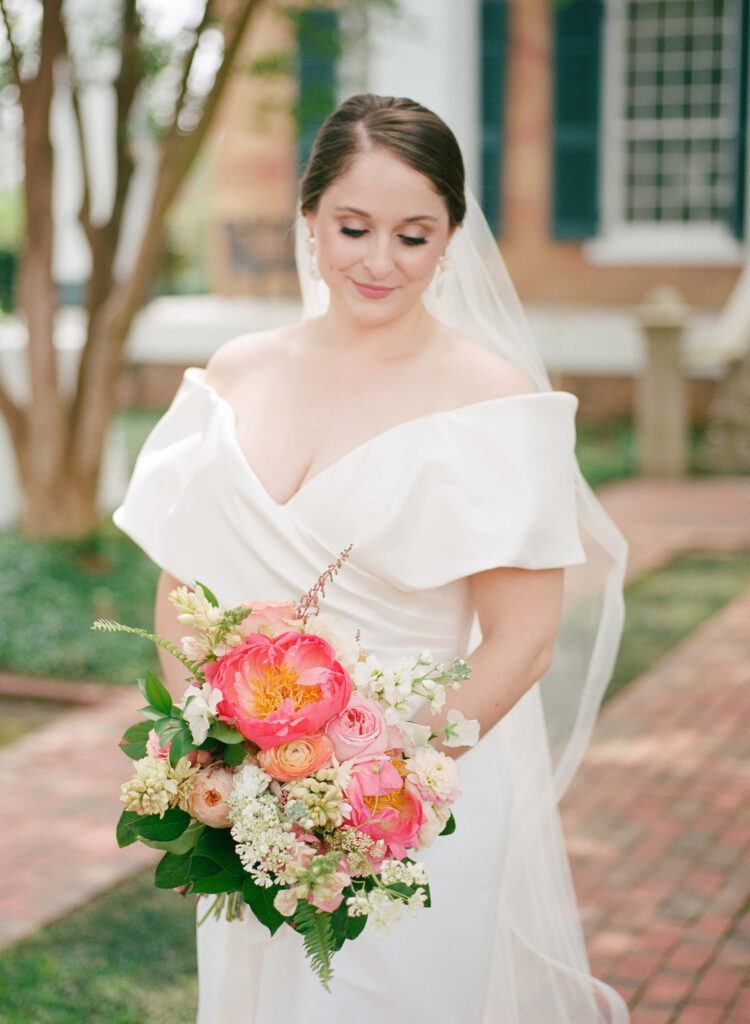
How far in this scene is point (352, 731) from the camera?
1781 millimetres

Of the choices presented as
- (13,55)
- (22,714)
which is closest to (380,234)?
(22,714)

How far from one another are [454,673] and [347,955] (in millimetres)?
663

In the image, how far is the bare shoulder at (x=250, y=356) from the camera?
7.95 feet

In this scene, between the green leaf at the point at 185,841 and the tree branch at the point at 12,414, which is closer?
the green leaf at the point at 185,841

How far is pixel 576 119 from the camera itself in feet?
42.4

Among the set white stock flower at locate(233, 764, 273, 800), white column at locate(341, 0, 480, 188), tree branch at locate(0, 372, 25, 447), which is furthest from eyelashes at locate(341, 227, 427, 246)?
white column at locate(341, 0, 480, 188)

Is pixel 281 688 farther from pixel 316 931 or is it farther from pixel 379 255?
pixel 379 255

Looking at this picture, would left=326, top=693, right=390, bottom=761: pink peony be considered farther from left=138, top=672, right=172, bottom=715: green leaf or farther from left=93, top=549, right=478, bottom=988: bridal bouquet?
left=138, top=672, right=172, bottom=715: green leaf

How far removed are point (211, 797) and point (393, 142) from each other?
Result: 1104 mm

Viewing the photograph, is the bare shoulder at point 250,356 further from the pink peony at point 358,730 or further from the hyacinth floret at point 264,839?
the hyacinth floret at point 264,839

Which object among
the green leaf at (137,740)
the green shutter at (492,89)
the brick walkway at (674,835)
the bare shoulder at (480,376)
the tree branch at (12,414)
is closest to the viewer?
the green leaf at (137,740)

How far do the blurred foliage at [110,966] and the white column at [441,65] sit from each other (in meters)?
9.73

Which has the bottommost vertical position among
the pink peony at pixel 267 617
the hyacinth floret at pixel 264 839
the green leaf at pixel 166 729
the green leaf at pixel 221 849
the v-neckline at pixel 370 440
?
the green leaf at pixel 221 849

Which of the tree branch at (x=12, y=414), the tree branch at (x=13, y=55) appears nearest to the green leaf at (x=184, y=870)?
the tree branch at (x=13, y=55)
